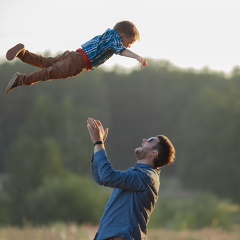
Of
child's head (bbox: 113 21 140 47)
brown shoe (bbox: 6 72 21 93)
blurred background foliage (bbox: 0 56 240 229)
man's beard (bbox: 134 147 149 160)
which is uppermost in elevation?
blurred background foliage (bbox: 0 56 240 229)

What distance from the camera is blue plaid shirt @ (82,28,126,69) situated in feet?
32.3

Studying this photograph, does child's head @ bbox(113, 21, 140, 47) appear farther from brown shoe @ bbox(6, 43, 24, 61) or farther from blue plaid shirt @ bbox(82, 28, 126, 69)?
brown shoe @ bbox(6, 43, 24, 61)

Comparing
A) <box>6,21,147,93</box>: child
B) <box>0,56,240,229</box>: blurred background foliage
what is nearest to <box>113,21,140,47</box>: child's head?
<box>6,21,147,93</box>: child

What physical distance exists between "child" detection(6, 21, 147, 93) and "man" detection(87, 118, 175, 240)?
34.2 inches

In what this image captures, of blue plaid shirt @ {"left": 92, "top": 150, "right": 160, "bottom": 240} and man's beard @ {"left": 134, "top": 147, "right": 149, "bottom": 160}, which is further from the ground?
man's beard @ {"left": 134, "top": 147, "right": 149, "bottom": 160}

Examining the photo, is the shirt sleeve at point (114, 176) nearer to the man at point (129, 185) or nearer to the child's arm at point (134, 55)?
the man at point (129, 185)

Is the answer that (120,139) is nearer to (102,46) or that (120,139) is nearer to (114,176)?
(102,46)

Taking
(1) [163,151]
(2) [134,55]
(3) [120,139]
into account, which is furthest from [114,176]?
(3) [120,139]

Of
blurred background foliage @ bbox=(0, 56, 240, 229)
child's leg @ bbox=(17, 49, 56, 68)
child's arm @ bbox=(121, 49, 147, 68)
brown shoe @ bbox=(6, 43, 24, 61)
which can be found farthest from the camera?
blurred background foliage @ bbox=(0, 56, 240, 229)

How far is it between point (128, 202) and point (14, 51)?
192 centimetres

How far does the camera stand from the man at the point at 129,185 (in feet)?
29.8

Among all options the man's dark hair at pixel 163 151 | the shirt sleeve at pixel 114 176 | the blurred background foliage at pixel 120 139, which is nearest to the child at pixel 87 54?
the man's dark hair at pixel 163 151

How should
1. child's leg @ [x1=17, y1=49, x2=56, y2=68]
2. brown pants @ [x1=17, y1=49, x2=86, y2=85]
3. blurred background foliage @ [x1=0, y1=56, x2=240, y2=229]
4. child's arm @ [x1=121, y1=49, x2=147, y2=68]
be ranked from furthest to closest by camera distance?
1. blurred background foliage @ [x1=0, y1=56, x2=240, y2=229]
2. child's leg @ [x1=17, y1=49, x2=56, y2=68]
3. brown pants @ [x1=17, y1=49, x2=86, y2=85]
4. child's arm @ [x1=121, y1=49, x2=147, y2=68]

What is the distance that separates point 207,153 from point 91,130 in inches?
2297
